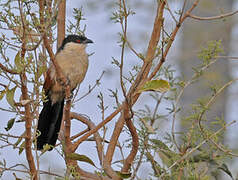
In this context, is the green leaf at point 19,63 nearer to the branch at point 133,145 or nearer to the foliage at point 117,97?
the foliage at point 117,97

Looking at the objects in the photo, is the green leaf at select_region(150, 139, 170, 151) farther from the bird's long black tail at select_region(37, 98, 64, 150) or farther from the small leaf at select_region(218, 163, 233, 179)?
the bird's long black tail at select_region(37, 98, 64, 150)

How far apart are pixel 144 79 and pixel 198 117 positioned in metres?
0.23

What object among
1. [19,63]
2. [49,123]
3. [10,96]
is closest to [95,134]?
[10,96]

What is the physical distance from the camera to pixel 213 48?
1.70 metres

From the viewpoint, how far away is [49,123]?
238cm

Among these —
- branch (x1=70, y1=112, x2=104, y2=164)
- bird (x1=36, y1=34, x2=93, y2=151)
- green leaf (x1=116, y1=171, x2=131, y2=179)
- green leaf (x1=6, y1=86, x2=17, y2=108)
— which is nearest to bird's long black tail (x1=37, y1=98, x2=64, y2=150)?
bird (x1=36, y1=34, x2=93, y2=151)

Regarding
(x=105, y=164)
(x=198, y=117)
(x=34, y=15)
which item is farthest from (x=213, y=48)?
(x=34, y=15)

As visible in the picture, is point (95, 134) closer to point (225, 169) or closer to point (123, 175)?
point (123, 175)

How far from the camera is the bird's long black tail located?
2.19 m

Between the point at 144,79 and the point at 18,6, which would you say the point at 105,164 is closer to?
the point at 144,79

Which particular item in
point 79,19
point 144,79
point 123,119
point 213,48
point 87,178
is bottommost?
point 87,178

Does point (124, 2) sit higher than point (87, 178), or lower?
higher

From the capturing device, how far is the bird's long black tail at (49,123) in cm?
219

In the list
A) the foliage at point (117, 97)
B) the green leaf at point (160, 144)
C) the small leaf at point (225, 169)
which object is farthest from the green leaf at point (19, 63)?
the small leaf at point (225, 169)
